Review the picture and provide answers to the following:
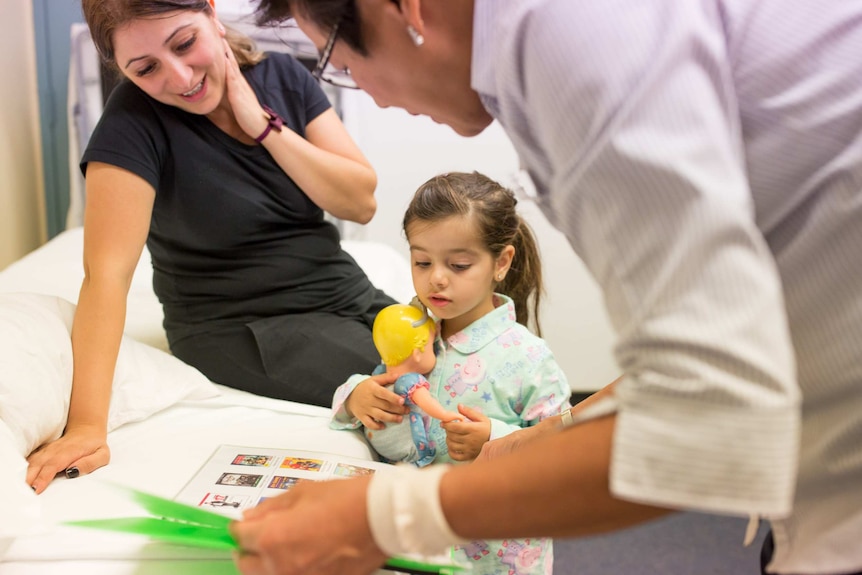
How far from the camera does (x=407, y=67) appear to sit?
2.31 feet

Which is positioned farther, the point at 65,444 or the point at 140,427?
the point at 140,427

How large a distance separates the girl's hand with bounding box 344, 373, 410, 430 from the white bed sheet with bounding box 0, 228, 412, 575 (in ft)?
0.26

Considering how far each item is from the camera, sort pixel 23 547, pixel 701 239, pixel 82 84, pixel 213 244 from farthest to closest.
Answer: pixel 82 84, pixel 213 244, pixel 23 547, pixel 701 239

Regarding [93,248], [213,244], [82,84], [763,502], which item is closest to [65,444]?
[93,248]

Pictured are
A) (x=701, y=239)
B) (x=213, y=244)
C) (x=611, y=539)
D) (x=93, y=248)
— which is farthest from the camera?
(x=611, y=539)

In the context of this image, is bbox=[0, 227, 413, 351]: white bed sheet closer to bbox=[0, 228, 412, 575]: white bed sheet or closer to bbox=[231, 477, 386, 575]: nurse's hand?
bbox=[0, 228, 412, 575]: white bed sheet

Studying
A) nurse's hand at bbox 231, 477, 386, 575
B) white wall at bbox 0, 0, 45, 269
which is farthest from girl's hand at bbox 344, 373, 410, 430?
white wall at bbox 0, 0, 45, 269

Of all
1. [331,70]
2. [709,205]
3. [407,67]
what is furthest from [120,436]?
[709,205]

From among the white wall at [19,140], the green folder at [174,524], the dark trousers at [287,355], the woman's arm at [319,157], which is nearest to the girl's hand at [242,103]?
the woman's arm at [319,157]

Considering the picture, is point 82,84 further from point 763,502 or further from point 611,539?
point 763,502

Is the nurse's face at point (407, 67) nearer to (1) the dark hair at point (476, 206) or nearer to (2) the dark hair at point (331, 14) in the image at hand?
(2) the dark hair at point (331, 14)

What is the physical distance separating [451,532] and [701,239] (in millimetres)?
284

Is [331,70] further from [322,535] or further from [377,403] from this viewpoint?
[377,403]

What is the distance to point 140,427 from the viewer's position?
1.46 m
